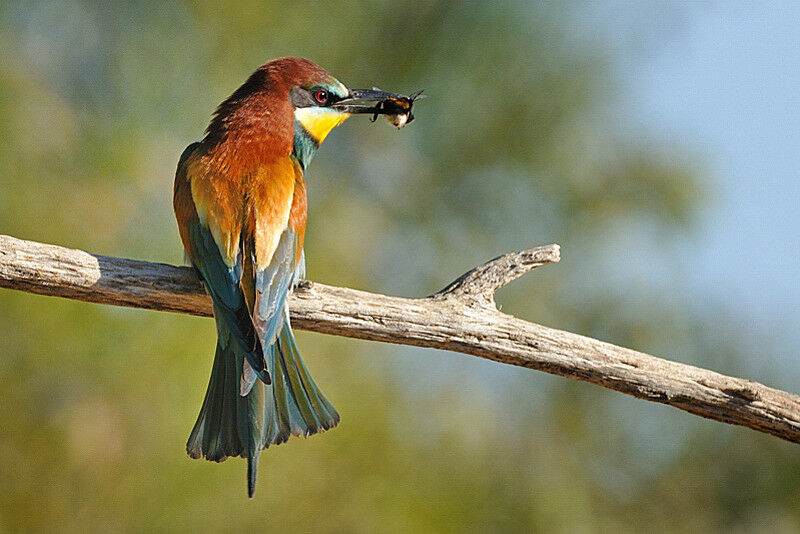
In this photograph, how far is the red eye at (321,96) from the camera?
7.26ft

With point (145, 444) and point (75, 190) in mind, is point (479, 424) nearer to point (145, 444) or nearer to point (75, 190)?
point (145, 444)

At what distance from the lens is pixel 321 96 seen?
2221 millimetres

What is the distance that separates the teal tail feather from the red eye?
0.65m

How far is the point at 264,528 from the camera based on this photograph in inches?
122

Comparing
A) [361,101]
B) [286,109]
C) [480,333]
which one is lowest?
[480,333]

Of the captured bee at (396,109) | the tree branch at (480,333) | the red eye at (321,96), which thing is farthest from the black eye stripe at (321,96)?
the tree branch at (480,333)

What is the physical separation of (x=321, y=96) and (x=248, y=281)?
2.09ft

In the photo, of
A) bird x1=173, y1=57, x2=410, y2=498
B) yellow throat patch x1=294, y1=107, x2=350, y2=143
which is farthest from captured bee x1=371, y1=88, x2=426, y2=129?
bird x1=173, y1=57, x2=410, y2=498

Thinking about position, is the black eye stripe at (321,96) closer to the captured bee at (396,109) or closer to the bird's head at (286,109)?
the bird's head at (286,109)

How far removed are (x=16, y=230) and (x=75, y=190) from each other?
261 mm

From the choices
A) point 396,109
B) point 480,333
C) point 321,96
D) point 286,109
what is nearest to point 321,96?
point 321,96

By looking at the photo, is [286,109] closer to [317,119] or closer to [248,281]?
[317,119]

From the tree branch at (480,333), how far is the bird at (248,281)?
0.06 m

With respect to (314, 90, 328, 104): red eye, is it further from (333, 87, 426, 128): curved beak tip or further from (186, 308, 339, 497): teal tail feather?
(186, 308, 339, 497): teal tail feather
